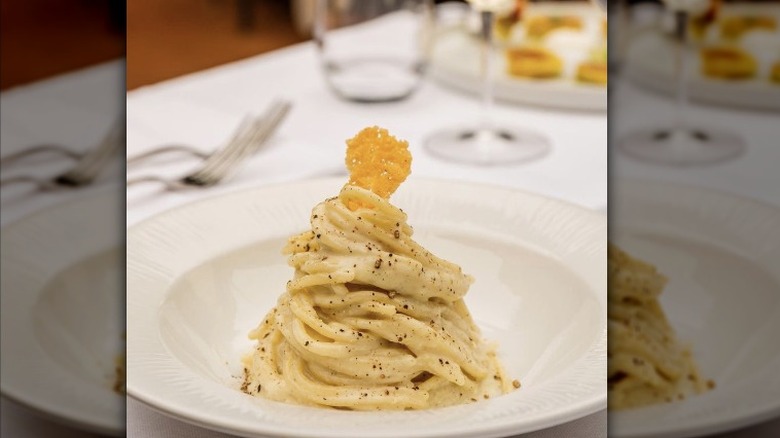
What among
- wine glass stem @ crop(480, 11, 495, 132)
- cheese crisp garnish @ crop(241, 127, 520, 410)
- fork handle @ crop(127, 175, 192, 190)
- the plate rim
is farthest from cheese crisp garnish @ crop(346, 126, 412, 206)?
the plate rim

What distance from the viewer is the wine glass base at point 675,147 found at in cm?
59

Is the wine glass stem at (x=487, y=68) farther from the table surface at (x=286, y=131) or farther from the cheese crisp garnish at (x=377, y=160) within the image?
the cheese crisp garnish at (x=377, y=160)

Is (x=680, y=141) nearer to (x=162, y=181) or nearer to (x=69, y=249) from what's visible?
(x=69, y=249)

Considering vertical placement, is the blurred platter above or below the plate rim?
above

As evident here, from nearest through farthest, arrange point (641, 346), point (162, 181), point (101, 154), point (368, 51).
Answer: point (101, 154)
point (641, 346)
point (162, 181)
point (368, 51)

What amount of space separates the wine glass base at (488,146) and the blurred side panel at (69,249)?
734 millimetres

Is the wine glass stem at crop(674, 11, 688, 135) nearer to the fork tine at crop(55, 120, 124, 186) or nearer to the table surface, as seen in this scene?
the table surface

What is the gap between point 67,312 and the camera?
0.61 metres

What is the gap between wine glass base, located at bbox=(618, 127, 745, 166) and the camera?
587 mm

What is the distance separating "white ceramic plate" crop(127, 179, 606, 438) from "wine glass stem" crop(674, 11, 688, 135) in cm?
18

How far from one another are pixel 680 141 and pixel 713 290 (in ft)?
0.33

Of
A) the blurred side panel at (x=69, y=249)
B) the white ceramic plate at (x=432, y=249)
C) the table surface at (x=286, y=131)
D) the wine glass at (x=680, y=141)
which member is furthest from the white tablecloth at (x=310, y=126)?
the blurred side panel at (x=69, y=249)

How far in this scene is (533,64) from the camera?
1.64 meters

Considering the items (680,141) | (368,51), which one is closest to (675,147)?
(680,141)
